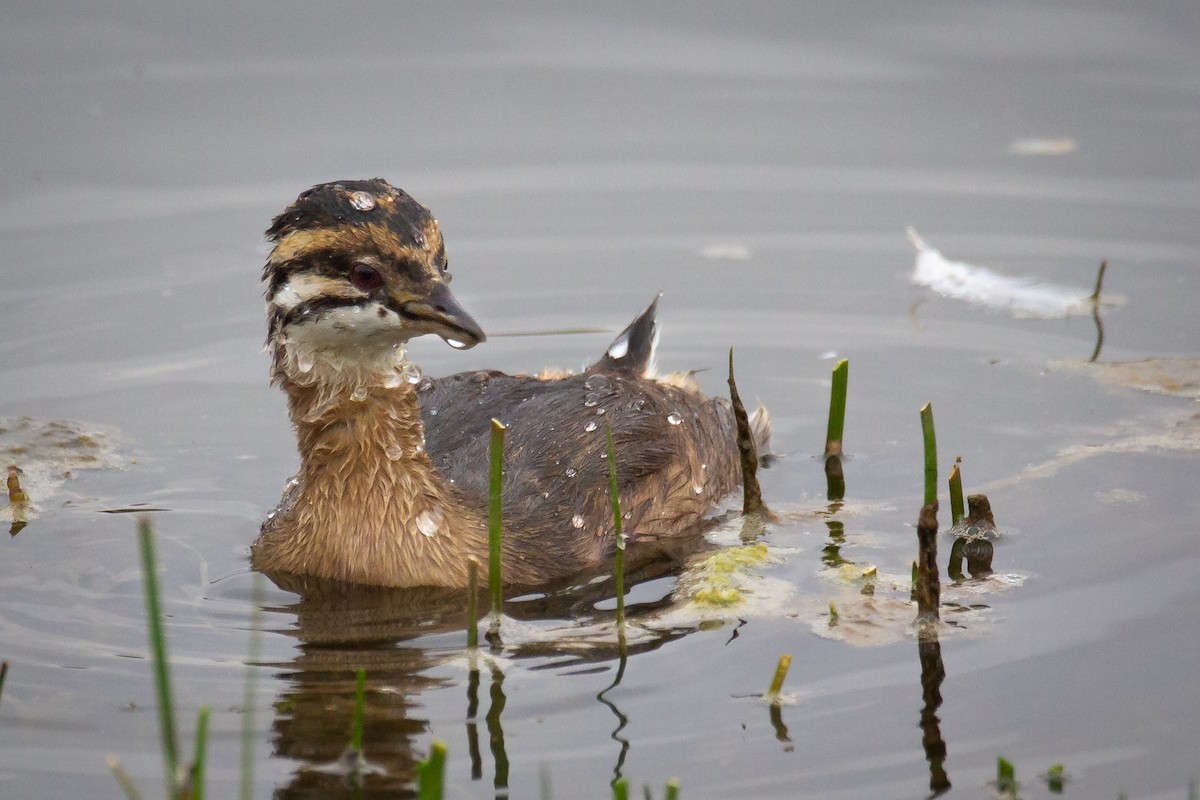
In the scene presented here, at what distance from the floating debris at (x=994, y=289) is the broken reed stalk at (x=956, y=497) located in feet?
10.9

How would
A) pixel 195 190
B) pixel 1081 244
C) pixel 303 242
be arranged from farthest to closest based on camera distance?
pixel 195 190 < pixel 1081 244 < pixel 303 242

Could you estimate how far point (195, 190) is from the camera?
11562 mm

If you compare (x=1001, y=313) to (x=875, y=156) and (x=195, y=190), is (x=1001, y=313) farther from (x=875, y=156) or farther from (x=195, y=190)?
(x=195, y=190)

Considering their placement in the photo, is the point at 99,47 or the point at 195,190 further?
the point at 99,47

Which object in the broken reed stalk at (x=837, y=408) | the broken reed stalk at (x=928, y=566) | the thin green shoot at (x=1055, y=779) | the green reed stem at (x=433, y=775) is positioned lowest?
the thin green shoot at (x=1055, y=779)

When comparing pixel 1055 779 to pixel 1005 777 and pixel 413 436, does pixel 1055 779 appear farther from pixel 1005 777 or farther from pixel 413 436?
pixel 413 436

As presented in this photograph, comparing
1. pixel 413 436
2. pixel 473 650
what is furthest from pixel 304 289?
pixel 473 650

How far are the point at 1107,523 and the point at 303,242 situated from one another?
377 centimetres

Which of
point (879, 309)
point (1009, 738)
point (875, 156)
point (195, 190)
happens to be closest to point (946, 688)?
point (1009, 738)

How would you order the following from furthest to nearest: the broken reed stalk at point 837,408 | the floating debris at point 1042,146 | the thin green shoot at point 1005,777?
the floating debris at point 1042,146 < the broken reed stalk at point 837,408 < the thin green shoot at point 1005,777

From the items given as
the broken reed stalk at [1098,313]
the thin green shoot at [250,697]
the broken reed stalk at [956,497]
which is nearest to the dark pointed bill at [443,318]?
the thin green shoot at [250,697]

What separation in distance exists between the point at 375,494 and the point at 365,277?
1011 mm

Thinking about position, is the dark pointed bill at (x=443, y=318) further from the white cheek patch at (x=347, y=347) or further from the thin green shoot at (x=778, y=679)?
the thin green shoot at (x=778, y=679)

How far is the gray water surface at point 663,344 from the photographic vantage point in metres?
5.59
